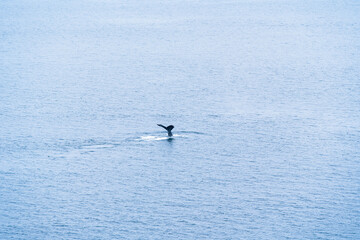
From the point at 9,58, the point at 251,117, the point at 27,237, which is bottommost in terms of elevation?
the point at 27,237

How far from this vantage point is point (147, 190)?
65062mm

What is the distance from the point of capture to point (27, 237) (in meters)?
55.7

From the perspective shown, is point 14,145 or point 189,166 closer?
point 189,166

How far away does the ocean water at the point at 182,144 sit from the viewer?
5862cm

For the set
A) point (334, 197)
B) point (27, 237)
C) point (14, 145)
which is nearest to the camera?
point (27, 237)

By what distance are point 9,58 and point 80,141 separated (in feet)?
224

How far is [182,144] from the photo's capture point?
253 ft

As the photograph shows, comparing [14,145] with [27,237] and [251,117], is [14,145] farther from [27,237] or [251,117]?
[251,117]

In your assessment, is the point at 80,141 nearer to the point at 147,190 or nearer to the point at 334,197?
the point at 147,190

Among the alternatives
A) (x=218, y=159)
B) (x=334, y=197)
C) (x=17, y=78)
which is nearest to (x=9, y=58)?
(x=17, y=78)

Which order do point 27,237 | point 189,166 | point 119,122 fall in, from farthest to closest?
point 119,122
point 189,166
point 27,237

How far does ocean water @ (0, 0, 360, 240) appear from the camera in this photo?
2308 inches

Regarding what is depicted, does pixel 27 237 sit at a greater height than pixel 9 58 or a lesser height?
lesser

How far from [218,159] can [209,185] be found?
7281 millimetres
